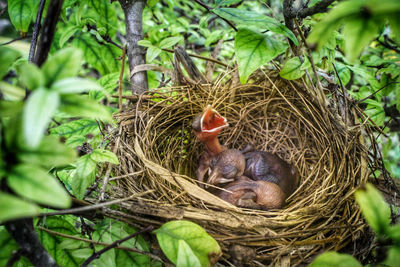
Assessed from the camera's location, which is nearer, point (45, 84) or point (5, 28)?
point (45, 84)

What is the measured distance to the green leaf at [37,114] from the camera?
34cm

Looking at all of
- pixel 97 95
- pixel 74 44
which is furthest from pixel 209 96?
pixel 74 44

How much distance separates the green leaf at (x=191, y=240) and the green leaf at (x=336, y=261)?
24cm

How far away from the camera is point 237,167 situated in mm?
1377

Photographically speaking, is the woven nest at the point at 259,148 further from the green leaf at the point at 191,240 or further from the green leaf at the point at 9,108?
the green leaf at the point at 9,108

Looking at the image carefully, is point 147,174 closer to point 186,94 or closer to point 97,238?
point 97,238

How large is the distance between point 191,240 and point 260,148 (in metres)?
1.00

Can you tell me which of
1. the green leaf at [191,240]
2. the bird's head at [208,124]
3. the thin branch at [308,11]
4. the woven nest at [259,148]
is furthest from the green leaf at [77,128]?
the thin branch at [308,11]

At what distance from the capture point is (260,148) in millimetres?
1592

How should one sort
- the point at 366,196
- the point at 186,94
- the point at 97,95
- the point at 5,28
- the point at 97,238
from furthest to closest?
the point at 5,28 → the point at 186,94 → the point at 97,95 → the point at 97,238 → the point at 366,196

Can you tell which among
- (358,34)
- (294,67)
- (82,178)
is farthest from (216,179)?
(358,34)

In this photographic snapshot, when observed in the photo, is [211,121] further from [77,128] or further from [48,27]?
[48,27]

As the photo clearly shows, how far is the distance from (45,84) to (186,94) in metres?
0.96

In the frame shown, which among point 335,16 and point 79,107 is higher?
point 335,16
